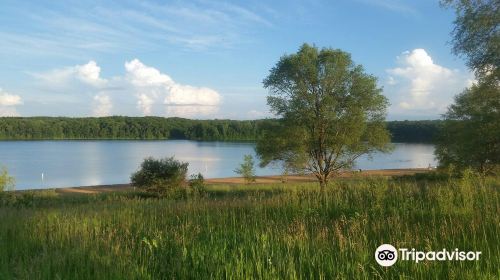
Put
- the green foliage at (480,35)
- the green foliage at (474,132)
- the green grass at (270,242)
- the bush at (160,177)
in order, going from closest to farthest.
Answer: the green grass at (270,242), the green foliage at (480,35), the green foliage at (474,132), the bush at (160,177)

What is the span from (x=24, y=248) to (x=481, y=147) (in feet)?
108

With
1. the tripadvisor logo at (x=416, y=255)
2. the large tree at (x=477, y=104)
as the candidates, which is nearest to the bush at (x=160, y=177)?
the large tree at (x=477, y=104)

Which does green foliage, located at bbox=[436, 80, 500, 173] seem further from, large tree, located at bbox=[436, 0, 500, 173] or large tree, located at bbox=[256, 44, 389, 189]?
large tree, located at bbox=[256, 44, 389, 189]

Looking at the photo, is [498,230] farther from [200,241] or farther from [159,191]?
[159,191]

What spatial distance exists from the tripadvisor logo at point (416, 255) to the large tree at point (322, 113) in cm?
2899

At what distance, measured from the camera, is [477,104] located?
36.5 m

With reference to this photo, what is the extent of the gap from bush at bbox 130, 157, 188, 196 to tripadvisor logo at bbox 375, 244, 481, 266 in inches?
1147

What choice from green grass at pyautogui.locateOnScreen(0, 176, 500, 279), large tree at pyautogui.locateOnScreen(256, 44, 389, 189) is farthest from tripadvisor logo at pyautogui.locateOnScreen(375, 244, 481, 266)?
large tree at pyautogui.locateOnScreen(256, 44, 389, 189)

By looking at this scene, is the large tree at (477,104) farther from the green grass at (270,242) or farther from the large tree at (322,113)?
the green grass at (270,242)

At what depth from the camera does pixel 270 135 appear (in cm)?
3434

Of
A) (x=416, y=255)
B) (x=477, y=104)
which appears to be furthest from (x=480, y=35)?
(x=477, y=104)

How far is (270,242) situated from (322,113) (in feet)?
96.5

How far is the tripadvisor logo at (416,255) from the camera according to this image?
4.21 meters

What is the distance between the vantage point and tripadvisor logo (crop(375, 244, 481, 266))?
→ 13.8 feet
